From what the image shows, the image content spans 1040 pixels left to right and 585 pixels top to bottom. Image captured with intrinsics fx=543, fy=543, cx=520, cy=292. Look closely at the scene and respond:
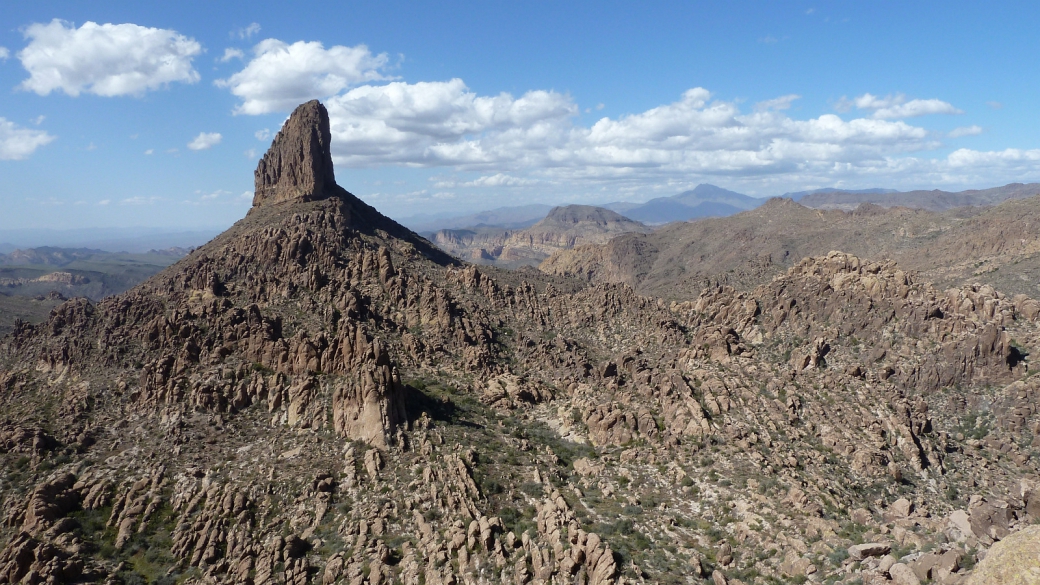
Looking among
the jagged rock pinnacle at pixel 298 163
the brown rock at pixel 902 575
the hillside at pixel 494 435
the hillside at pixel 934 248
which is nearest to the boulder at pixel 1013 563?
the hillside at pixel 494 435

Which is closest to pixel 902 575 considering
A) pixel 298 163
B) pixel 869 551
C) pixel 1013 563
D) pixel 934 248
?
pixel 869 551

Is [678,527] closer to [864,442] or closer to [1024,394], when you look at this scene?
[864,442]

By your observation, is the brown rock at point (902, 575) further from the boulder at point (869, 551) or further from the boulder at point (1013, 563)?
the boulder at point (1013, 563)

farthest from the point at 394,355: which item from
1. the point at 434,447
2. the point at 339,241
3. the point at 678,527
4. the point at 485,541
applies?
the point at 678,527

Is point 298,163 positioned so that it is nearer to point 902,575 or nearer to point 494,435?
point 494,435

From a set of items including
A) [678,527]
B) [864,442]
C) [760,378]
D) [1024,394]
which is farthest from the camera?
[760,378]

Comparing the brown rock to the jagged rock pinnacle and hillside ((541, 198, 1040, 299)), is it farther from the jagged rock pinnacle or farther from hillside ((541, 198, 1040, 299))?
the jagged rock pinnacle
